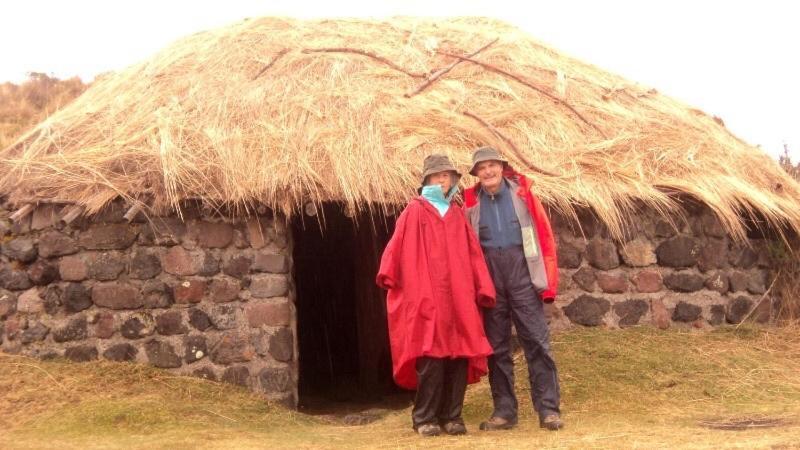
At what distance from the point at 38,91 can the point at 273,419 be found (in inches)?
537

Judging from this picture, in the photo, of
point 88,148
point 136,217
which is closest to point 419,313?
point 136,217

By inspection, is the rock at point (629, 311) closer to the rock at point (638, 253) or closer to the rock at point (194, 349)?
the rock at point (638, 253)

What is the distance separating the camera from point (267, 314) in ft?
21.6

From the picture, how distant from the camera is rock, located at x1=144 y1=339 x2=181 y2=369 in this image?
257 inches

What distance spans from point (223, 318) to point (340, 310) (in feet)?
14.8

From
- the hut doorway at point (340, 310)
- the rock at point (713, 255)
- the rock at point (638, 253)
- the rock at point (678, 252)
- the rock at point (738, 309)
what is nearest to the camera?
the rock at point (638, 253)

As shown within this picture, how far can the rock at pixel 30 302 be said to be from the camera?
6648mm

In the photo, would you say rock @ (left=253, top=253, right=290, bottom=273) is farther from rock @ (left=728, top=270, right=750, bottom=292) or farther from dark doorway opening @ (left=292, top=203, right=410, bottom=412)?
rock @ (left=728, top=270, right=750, bottom=292)

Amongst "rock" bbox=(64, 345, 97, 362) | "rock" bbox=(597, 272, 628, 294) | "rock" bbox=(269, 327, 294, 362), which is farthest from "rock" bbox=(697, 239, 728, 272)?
"rock" bbox=(64, 345, 97, 362)

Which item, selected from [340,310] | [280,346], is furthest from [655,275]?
[340,310]

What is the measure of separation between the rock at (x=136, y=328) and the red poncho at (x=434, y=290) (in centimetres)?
217

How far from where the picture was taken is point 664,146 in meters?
7.71

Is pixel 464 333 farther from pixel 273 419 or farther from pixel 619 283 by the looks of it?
pixel 619 283

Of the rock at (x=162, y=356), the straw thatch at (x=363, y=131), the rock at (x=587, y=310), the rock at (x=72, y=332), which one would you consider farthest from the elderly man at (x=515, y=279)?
the rock at (x=72, y=332)
